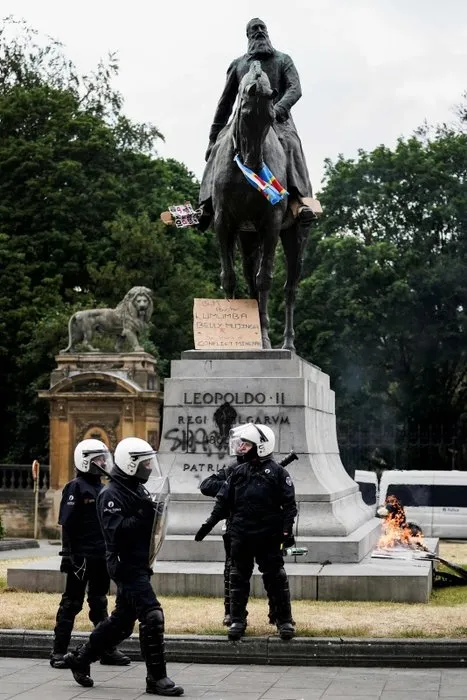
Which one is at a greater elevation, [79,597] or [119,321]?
[119,321]

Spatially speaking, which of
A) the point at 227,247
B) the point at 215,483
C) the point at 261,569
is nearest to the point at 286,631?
the point at 261,569

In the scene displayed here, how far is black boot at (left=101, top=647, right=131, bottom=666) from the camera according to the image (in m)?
10.8

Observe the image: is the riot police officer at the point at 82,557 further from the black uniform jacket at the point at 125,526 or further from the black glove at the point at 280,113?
the black glove at the point at 280,113

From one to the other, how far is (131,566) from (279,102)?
7.99m

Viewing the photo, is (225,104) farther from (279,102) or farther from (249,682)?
(249,682)

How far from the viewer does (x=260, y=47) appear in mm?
16141

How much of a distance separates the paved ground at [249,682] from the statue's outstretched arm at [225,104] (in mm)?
7751

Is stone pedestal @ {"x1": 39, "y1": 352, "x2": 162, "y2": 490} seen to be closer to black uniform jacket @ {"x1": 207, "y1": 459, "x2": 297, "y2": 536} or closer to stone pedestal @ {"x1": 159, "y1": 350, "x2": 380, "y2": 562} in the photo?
stone pedestal @ {"x1": 159, "y1": 350, "x2": 380, "y2": 562}

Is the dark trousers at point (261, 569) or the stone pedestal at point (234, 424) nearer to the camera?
the dark trousers at point (261, 569)

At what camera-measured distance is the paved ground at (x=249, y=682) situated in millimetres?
9523

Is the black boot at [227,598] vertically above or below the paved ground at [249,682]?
above

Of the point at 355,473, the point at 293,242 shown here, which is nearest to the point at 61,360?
the point at 355,473

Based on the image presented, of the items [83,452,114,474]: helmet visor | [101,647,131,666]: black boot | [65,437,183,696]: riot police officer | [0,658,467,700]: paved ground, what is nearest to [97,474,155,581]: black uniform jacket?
[65,437,183,696]: riot police officer

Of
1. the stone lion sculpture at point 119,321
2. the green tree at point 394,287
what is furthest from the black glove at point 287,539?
the green tree at point 394,287
